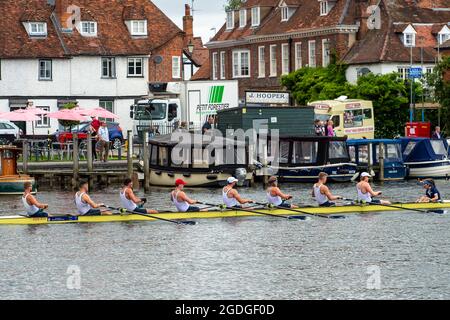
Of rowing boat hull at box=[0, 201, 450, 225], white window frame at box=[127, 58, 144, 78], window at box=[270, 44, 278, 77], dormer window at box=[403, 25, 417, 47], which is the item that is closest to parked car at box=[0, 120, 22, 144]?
white window frame at box=[127, 58, 144, 78]

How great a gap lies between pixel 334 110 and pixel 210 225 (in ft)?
96.8

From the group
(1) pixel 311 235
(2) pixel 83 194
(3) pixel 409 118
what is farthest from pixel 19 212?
(3) pixel 409 118

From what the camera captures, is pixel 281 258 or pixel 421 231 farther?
pixel 421 231

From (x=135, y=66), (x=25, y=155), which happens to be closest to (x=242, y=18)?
(x=135, y=66)

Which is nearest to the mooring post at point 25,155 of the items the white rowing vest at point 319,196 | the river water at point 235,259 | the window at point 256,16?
the river water at point 235,259

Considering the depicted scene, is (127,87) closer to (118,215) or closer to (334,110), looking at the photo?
(334,110)

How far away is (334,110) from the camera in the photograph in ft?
270

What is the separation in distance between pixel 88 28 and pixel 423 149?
34034mm

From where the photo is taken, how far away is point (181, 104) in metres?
82.6

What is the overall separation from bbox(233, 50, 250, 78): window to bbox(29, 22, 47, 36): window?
20.2 metres

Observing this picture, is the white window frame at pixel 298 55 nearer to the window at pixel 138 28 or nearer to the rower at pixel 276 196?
the window at pixel 138 28

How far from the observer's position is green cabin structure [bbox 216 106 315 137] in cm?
7350

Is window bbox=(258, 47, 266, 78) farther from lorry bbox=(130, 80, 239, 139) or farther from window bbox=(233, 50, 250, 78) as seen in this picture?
lorry bbox=(130, 80, 239, 139)

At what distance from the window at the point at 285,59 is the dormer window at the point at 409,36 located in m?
11.4
